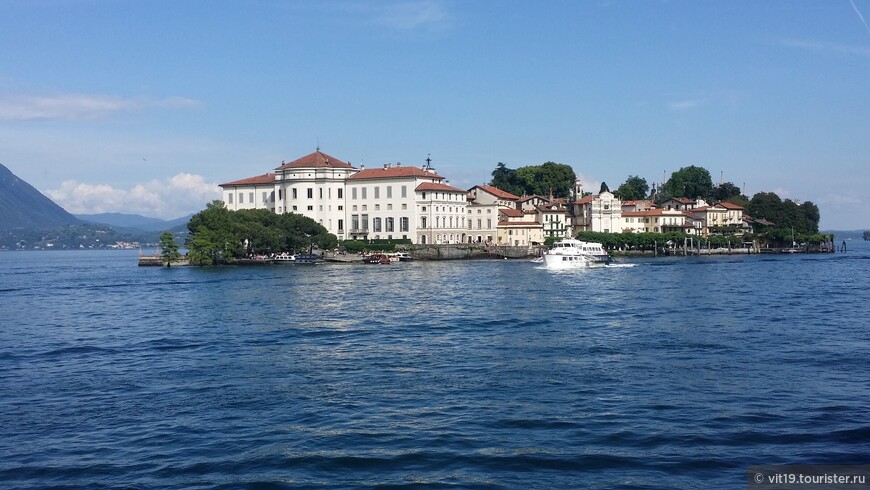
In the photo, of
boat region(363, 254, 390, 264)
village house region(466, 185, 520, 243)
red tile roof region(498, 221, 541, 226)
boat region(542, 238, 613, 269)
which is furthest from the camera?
red tile roof region(498, 221, 541, 226)

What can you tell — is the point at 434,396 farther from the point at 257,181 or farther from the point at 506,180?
the point at 506,180

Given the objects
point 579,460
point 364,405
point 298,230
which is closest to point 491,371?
point 364,405

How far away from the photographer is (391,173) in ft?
322

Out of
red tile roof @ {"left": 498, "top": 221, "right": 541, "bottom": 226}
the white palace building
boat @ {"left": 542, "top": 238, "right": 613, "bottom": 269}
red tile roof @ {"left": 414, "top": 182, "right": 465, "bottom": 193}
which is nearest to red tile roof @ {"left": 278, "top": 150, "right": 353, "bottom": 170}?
the white palace building

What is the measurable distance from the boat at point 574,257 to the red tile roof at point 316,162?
33.7 meters

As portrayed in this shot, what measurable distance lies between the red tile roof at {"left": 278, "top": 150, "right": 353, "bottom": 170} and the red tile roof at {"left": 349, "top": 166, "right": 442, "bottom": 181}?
2901mm

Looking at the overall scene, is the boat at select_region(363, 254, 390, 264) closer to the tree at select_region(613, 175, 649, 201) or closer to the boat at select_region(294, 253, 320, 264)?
the boat at select_region(294, 253, 320, 264)

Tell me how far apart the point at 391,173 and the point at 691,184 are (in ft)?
214

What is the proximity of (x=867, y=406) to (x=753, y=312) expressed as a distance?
59.8 feet

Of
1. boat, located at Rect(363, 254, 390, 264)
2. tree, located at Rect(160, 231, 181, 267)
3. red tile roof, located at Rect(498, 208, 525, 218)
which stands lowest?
boat, located at Rect(363, 254, 390, 264)

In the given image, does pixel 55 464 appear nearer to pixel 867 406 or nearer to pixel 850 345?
pixel 867 406

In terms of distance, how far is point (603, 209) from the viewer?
11506 cm

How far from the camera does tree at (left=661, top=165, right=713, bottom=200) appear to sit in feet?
458

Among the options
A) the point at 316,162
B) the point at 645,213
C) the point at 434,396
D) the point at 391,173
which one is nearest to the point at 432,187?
the point at 391,173
